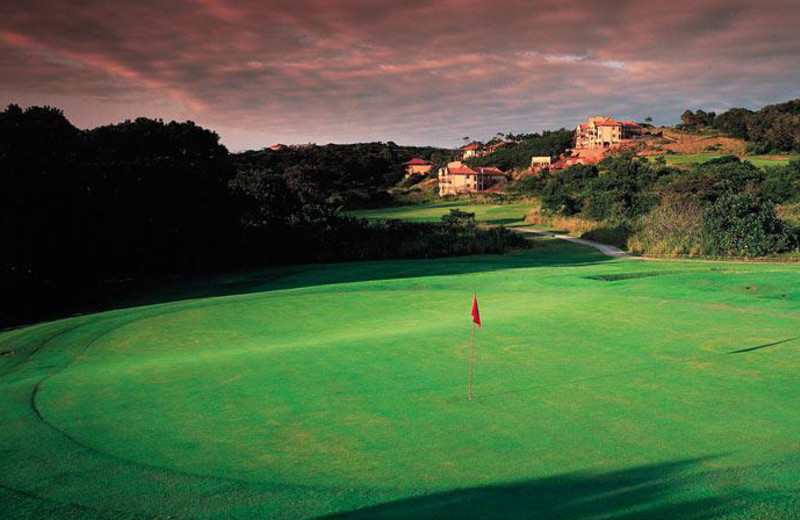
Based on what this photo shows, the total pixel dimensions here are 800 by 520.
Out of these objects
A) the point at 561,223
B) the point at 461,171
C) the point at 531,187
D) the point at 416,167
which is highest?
the point at 416,167

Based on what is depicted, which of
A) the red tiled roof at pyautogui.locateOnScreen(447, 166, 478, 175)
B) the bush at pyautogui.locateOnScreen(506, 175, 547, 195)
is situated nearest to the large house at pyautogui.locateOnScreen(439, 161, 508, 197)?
the red tiled roof at pyautogui.locateOnScreen(447, 166, 478, 175)

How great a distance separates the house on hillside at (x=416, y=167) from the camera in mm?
123938

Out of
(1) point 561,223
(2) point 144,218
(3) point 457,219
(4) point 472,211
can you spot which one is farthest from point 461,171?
(2) point 144,218

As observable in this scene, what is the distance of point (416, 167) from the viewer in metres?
127

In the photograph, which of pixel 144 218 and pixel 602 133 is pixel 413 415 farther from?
pixel 602 133

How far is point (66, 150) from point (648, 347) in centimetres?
2385

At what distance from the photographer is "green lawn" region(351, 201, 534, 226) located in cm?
6016

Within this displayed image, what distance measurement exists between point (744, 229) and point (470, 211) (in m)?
39.9

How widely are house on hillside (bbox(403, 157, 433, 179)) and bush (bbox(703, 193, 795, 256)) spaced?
92.4 metres

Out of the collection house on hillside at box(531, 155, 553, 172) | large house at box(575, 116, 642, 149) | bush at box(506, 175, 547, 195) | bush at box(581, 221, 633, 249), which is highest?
large house at box(575, 116, 642, 149)

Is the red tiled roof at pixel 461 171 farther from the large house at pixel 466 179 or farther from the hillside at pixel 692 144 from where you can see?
the hillside at pixel 692 144

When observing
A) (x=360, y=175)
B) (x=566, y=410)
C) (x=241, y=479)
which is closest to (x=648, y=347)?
(x=566, y=410)

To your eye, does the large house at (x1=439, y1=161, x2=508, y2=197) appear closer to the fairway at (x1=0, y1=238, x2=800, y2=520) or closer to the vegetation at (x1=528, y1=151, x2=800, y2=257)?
the vegetation at (x1=528, y1=151, x2=800, y2=257)

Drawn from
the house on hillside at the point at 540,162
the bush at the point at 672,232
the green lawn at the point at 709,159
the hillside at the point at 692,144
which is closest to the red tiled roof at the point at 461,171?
the house on hillside at the point at 540,162
